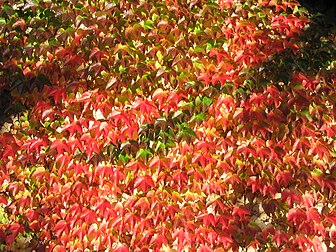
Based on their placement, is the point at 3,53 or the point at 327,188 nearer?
the point at 327,188

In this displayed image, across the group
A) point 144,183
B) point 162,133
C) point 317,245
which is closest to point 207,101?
point 162,133

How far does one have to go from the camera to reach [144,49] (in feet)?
8.22

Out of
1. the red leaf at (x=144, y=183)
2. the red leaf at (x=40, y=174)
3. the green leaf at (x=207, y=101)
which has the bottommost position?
the red leaf at (x=40, y=174)

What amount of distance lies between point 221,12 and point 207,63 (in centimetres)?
36

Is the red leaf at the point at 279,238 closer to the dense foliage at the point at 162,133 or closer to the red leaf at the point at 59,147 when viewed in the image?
the dense foliage at the point at 162,133

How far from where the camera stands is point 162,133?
93.4 inches

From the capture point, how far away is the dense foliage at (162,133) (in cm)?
239

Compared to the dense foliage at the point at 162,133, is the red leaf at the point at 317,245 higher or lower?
lower

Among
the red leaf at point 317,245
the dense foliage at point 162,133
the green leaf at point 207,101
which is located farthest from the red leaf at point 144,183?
the red leaf at point 317,245

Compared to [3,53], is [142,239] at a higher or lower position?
lower

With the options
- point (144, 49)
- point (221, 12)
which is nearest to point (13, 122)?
point (144, 49)

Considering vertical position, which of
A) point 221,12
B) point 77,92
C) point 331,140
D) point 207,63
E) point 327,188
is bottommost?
point 327,188

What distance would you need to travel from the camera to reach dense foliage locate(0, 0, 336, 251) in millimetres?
2393

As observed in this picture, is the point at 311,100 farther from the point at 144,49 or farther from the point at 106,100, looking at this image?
the point at 106,100
